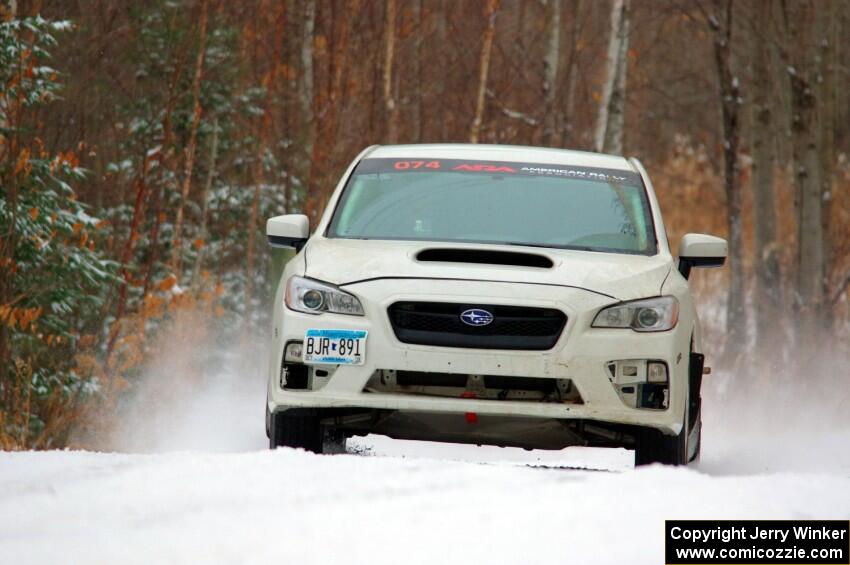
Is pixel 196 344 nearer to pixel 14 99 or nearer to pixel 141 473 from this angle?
pixel 14 99

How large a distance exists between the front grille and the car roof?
76.8 inches

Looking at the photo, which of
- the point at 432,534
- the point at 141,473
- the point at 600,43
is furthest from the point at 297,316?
the point at 600,43

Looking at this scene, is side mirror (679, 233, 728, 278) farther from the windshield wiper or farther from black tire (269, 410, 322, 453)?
black tire (269, 410, 322, 453)

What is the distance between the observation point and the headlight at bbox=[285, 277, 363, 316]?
7.18m

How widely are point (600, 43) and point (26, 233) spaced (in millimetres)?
23399

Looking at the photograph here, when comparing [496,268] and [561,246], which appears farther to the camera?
[561,246]

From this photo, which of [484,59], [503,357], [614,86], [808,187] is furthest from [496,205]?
[484,59]

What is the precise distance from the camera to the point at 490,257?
750 cm

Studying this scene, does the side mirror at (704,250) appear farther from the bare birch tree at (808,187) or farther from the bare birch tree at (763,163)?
the bare birch tree at (763,163)

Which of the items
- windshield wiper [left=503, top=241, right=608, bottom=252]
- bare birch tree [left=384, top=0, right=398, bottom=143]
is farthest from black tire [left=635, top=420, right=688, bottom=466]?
bare birch tree [left=384, top=0, right=398, bottom=143]

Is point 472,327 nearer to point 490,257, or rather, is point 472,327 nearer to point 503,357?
point 503,357

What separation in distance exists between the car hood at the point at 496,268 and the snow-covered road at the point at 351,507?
992 millimetres

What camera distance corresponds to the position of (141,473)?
6113 mm

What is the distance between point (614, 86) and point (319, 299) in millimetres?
15525
